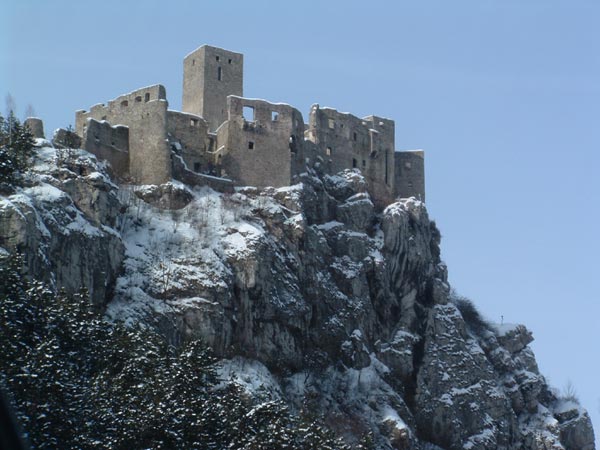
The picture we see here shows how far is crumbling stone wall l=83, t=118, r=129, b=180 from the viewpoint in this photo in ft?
225

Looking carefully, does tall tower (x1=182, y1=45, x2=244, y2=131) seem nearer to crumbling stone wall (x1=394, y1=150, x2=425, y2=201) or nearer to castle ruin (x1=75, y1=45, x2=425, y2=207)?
castle ruin (x1=75, y1=45, x2=425, y2=207)

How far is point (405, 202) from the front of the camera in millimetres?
77938

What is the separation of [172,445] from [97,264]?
2228 centimetres

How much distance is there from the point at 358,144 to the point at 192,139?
11.9 metres

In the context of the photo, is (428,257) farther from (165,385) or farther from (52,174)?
(165,385)

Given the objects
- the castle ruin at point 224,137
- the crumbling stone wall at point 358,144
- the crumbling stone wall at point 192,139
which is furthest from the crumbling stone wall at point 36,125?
the crumbling stone wall at point 358,144

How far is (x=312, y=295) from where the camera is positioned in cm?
6850

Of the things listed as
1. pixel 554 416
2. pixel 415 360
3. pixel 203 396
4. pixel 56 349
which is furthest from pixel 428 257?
pixel 56 349

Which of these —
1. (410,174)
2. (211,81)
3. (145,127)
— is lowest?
(410,174)

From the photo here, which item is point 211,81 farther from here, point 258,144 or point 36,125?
point 36,125

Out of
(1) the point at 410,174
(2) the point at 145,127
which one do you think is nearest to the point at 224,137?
(2) the point at 145,127

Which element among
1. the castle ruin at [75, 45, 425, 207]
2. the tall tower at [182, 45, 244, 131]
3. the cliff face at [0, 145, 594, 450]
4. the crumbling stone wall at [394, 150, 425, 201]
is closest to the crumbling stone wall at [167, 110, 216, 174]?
the castle ruin at [75, 45, 425, 207]

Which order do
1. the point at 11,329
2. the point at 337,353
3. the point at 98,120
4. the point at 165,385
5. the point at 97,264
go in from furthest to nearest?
the point at 98,120
the point at 337,353
the point at 97,264
the point at 165,385
the point at 11,329

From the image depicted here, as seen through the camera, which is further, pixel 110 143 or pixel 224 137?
pixel 224 137
